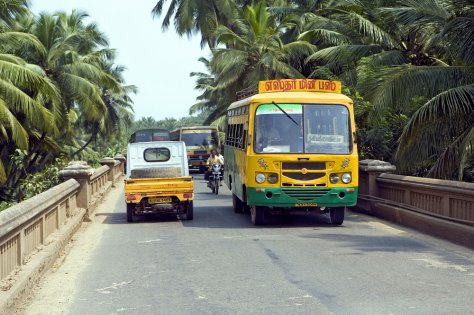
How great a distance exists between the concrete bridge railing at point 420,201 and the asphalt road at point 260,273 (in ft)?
1.08

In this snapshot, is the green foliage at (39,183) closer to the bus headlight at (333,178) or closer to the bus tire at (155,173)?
the bus tire at (155,173)

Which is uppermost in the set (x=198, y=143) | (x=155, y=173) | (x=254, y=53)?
(x=254, y=53)

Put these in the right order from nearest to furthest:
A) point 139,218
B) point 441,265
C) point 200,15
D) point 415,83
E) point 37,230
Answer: point 441,265, point 37,230, point 415,83, point 139,218, point 200,15

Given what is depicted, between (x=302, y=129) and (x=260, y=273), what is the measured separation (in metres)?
5.90

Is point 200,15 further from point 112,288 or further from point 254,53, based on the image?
point 112,288

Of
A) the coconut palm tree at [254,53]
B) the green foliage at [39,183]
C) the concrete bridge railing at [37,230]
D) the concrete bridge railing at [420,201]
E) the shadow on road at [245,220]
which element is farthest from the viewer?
the coconut palm tree at [254,53]

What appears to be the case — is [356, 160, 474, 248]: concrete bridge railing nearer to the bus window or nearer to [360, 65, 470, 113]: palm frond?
[360, 65, 470, 113]: palm frond

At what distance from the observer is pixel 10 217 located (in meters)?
7.68

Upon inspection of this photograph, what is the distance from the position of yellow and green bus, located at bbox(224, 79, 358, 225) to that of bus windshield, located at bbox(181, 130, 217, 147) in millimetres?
27125

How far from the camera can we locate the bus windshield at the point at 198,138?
42.0 metres

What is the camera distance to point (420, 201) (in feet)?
45.8

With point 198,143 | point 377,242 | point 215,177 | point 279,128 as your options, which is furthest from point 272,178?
point 198,143

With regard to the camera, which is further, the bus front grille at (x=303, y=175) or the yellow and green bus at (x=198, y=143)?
the yellow and green bus at (x=198, y=143)

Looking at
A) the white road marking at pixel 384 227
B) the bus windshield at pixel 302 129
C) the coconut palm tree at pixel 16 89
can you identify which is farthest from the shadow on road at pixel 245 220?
the coconut palm tree at pixel 16 89
